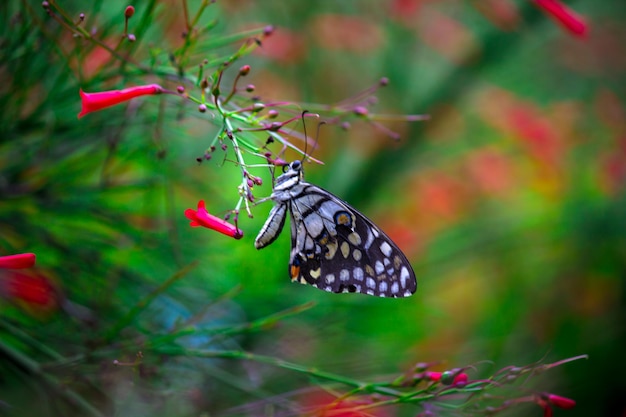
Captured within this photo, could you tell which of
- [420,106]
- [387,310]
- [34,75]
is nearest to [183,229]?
[34,75]

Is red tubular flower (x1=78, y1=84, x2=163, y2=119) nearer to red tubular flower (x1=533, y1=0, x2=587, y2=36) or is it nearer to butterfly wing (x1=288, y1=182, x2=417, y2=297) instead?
butterfly wing (x1=288, y1=182, x2=417, y2=297)

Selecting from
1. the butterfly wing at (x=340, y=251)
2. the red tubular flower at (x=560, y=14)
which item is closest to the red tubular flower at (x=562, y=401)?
the butterfly wing at (x=340, y=251)

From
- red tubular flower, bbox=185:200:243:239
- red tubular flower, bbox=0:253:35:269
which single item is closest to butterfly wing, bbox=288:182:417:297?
red tubular flower, bbox=185:200:243:239

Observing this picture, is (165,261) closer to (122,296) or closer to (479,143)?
(122,296)

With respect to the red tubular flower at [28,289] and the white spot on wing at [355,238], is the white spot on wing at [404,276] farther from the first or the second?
the red tubular flower at [28,289]

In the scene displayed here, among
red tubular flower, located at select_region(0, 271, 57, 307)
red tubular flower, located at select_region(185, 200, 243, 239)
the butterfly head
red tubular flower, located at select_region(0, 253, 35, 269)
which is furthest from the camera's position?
red tubular flower, located at select_region(0, 271, 57, 307)

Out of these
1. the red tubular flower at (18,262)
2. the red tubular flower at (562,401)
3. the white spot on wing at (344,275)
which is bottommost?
the red tubular flower at (562,401)
